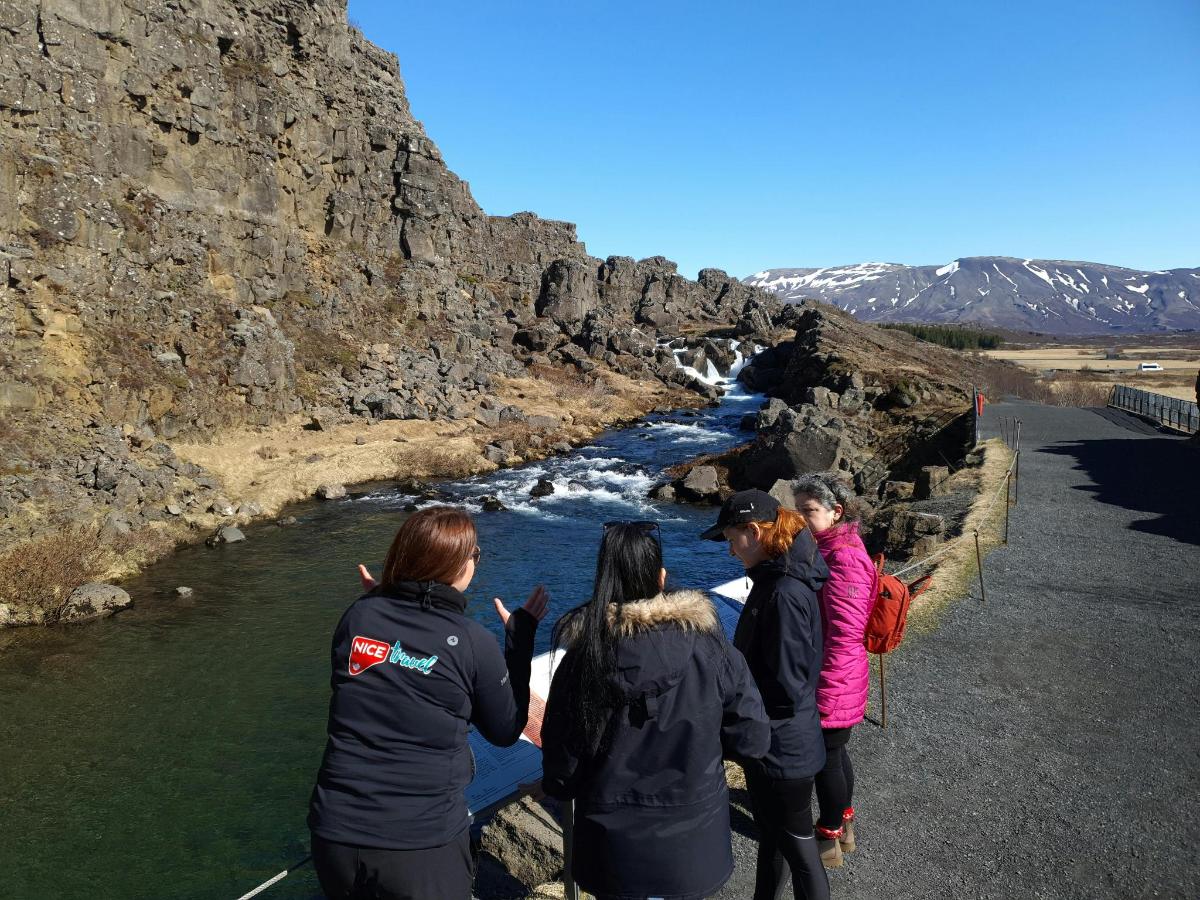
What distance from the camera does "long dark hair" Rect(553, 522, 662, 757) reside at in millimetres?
3014

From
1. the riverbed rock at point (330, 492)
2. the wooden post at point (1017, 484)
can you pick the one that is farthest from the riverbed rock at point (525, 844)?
the riverbed rock at point (330, 492)

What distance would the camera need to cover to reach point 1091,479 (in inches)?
774

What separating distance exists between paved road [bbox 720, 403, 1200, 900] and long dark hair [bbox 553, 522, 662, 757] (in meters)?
3.13

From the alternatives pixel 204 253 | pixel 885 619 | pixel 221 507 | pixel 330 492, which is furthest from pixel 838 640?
pixel 204 253

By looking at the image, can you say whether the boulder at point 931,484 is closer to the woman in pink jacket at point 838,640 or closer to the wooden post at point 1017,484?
the wooden post at point 1017,484

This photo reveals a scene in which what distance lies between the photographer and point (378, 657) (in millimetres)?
2992

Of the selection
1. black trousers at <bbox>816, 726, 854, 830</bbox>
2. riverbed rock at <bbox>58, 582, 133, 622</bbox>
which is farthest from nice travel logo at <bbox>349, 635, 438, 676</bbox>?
riverbed rock at <bbox>58, 582, 133, 622</bbox>

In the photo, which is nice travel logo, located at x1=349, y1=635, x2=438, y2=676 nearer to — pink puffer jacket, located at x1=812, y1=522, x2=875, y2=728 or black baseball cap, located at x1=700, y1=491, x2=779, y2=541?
black baseball cap, located at x1=700, y1=491, x2=779, y2=541

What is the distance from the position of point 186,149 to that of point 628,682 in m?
38.2

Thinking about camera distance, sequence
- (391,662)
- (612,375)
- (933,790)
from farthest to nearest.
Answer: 1. (612,375)
2. (933,790)
3. (391,662)

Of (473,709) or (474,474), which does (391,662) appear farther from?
(474,474)

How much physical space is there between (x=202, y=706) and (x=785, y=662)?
11.5 m

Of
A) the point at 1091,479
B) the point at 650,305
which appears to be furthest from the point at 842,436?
the point at 650,305

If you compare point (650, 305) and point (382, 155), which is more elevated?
point (382, 155)
